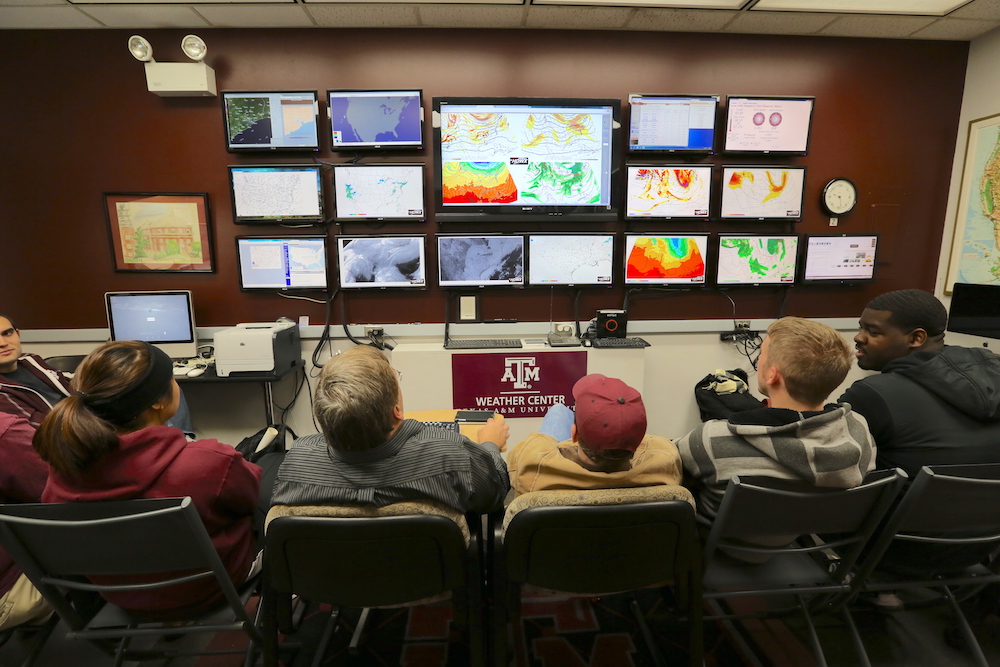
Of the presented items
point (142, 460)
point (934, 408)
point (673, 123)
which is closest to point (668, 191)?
point (673, 123)

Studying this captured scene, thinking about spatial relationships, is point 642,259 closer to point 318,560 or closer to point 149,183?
point 318,560

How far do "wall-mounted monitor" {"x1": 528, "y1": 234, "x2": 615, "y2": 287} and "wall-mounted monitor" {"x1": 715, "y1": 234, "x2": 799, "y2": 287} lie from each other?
79cm

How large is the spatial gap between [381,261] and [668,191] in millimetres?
1971

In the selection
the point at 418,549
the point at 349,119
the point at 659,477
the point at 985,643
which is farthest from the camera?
the point at 349,119

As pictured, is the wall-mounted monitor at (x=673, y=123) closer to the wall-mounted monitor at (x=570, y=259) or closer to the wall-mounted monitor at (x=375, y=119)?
the wall-mounted monitor at (x=570, y=259)

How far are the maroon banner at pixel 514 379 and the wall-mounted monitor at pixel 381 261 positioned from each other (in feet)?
2.18

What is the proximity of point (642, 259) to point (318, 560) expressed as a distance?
2.70 m

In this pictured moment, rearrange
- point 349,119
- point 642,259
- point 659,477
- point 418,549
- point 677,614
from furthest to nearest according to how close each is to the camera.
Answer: point 642,259 → point 349,119 → point 677,614 → point 659,477 → point 418,549

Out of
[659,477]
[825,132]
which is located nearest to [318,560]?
[659,477]

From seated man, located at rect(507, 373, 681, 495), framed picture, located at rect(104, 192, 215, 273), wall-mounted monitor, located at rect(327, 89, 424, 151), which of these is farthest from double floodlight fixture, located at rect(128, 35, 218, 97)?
seated man, located at rect(507, 373, 681, 495)

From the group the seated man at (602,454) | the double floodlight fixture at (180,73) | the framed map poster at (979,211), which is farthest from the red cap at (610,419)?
the framed map poster at (979,211)

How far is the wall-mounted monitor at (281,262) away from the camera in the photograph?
2.98 meters

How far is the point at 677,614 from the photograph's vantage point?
1.25 meters

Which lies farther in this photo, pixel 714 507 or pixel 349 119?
pixel 349 119
